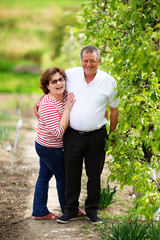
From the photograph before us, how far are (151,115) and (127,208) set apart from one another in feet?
6.55

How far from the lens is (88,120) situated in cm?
359

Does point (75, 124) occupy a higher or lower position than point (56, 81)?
lower

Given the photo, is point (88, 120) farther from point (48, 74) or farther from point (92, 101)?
point (48, 74)

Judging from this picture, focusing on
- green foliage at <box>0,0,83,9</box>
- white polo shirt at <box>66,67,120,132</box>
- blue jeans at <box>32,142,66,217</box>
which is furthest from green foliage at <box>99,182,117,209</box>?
green foliage at <box>0,0,83,9</box>

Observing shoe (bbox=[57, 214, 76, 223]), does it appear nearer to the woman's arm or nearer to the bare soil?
the bare soil

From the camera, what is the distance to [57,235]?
3676 mm

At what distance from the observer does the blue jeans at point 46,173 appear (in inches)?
150

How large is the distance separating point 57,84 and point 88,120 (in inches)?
18.5

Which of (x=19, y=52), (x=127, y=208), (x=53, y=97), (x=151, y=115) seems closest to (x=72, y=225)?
(x=127, y=208)

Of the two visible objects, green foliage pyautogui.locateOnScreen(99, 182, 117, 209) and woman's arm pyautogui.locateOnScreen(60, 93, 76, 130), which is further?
green foliage pyautogui.locateOnScreen(99, 182, 117, 209)

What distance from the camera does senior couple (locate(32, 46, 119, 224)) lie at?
11.8 ft

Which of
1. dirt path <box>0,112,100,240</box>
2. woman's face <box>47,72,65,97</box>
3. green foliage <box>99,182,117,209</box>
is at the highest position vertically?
woman's face <box>47,72,65,97</box>

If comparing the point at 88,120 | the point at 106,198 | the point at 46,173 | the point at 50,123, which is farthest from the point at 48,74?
the point at 106,198

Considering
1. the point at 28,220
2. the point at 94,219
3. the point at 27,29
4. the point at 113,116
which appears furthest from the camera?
the point at 27,29
